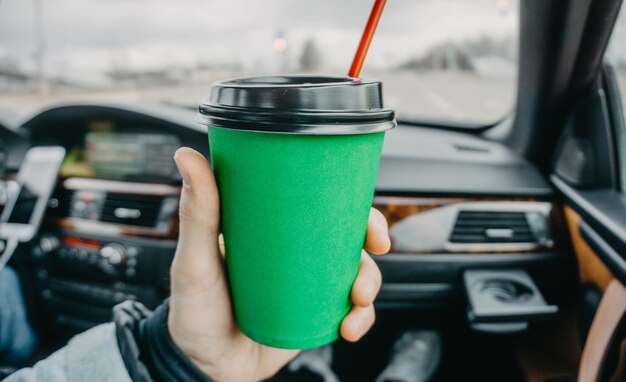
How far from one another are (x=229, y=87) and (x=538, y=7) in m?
1.53

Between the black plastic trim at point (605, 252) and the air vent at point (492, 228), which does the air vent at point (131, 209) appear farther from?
the black plastic trim at point (605, 252)

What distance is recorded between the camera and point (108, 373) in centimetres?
105

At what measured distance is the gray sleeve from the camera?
1059 mm

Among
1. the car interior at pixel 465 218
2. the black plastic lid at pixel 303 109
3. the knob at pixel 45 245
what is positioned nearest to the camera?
the black plastic lid at pixel 303 109

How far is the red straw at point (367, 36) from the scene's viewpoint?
86cm

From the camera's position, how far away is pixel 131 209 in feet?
8.11

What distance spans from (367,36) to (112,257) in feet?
6.40

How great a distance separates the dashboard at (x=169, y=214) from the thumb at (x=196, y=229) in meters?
1.19

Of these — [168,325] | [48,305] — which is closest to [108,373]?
[168,325]

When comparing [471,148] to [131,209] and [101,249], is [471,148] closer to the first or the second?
[131,209]

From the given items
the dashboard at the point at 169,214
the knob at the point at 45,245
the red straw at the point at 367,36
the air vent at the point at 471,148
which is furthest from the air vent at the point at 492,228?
the knob at the point at 45,245

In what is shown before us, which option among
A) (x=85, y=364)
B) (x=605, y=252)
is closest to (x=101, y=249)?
(x=85, y=364)

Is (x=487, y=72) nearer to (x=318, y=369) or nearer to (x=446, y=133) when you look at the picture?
(x=446, y=133)

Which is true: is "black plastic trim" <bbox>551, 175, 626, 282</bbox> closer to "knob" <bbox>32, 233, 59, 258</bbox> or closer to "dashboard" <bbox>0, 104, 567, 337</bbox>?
"dashboard" <bbox>0, 104, 567, 337</bbox>
